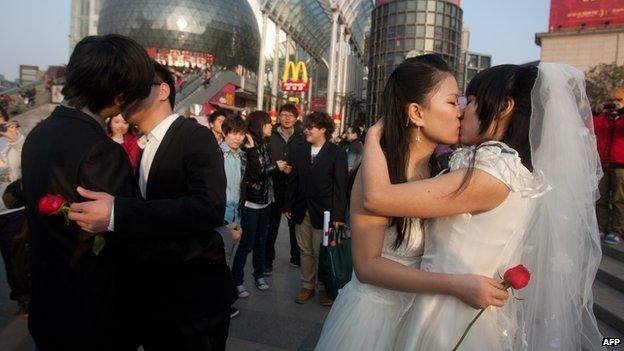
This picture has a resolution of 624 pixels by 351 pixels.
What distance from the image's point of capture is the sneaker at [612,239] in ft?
17.3

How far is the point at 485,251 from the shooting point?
1.38 meters

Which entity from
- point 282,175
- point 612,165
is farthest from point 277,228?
point 612,165

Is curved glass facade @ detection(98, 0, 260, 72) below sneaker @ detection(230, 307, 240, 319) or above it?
above

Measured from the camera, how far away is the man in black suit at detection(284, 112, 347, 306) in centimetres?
441

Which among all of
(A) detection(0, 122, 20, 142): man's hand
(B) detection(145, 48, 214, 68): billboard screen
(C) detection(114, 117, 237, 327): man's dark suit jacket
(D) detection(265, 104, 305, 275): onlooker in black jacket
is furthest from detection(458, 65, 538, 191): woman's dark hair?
(B) detection(145, 48, 214, 68): billboard screen

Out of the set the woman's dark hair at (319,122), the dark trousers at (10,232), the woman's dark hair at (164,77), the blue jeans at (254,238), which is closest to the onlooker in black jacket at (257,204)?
the blue jeans at (254,238)

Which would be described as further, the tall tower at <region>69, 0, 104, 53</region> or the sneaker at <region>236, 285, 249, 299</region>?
the tall tower at <region>69, 0, 104, 53</region>

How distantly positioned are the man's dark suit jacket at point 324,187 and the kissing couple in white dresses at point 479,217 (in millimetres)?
2755

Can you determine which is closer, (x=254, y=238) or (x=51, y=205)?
(x=51, y=205)

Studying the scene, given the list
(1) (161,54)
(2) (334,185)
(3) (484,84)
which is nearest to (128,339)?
(3) (484,84)

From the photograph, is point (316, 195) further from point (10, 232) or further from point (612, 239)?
point (612, 239)

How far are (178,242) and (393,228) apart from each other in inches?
30.9

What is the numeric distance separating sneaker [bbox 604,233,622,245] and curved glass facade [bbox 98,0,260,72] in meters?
51.7

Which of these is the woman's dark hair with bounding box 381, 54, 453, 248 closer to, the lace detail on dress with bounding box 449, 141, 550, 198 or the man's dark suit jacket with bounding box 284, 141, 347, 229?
the lace detail on dress with bounding box 449, 141, 550, 198
